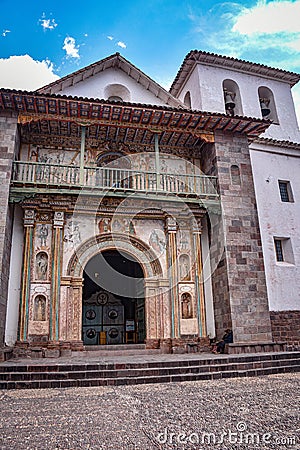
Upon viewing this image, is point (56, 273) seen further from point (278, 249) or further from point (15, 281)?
point (278, 249)

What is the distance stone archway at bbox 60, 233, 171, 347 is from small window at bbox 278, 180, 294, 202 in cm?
588

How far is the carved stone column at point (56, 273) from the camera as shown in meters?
10.2

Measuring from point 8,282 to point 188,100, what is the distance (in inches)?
447

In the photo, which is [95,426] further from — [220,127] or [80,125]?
[220,127]

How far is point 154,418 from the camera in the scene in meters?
4.36

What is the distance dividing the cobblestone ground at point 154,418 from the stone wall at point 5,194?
12.9 feet

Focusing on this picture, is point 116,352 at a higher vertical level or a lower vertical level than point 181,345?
lower

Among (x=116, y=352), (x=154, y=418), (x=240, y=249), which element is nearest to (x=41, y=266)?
(x=116, y=352)

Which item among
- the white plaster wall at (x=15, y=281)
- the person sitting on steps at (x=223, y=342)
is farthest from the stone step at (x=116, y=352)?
the white plaster wall at (x=15, y=281)

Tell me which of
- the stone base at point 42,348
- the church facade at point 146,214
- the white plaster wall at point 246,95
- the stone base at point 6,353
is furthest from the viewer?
the white plaster wall at point 246,95

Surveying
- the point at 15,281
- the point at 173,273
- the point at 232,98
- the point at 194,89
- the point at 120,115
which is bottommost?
the point at 15,281

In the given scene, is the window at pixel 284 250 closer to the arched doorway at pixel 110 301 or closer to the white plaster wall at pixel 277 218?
the white plaster wall at pixel 277 218

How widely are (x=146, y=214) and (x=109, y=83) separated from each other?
206 inches

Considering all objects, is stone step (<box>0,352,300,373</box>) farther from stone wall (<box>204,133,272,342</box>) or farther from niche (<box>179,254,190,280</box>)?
niche (<box>179,254,190,280</box>)
